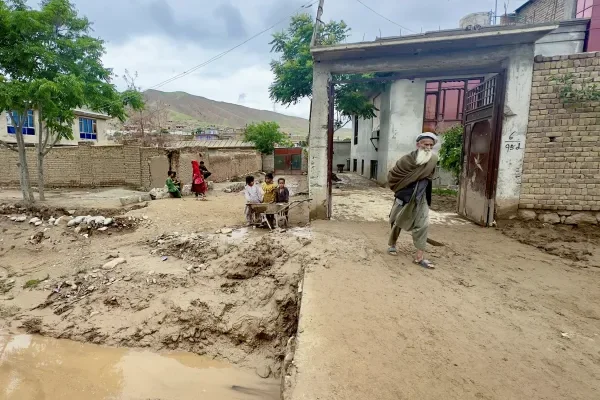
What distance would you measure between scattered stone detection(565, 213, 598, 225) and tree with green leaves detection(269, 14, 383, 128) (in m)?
9.69

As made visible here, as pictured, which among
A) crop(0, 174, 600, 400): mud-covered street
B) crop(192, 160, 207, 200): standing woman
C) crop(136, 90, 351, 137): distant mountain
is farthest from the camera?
crop(136, 90, 351, 137): distant mountain

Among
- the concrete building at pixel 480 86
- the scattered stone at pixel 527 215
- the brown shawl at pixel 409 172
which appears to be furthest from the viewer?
the scattered stone at pixel 527 215

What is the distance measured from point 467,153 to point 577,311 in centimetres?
496

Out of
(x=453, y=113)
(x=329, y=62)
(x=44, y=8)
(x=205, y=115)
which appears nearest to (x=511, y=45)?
(x=329, y=62)

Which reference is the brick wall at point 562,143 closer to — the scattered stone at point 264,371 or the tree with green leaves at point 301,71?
the scattered stone at point 264,371

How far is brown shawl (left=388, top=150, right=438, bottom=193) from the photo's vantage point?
406cm

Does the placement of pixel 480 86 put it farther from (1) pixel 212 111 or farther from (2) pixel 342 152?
(1) pixel 212 111

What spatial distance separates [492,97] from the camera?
6508 mm

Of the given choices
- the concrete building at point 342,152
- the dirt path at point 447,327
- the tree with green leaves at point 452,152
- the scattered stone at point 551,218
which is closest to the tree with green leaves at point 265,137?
the concrete building at point 342,152

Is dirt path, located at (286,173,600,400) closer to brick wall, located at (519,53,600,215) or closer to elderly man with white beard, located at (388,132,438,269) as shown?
elderly man with white beard, located at (388,132,438,269)

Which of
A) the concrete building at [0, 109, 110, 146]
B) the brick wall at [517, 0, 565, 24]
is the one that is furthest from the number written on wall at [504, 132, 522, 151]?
the concrete building at [0, 109, 110, 146]

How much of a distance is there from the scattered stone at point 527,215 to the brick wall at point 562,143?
19 cm

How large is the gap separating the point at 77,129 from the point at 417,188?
25972 mm

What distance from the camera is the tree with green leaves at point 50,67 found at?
8.08 meters
